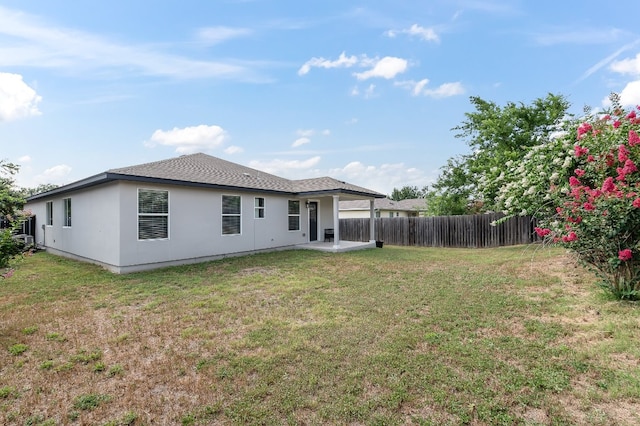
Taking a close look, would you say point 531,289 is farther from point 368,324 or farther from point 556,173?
point 368,324

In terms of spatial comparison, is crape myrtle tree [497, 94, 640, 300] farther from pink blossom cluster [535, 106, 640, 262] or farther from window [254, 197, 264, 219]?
window [254, 197, 264, 219]

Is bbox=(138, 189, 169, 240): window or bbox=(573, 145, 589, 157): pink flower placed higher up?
bbox=(573, 145, 589, 157): pink flower

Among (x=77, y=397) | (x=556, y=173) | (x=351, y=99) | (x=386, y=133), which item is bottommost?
(x=77, y=397)

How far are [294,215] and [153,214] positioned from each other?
5854 mm

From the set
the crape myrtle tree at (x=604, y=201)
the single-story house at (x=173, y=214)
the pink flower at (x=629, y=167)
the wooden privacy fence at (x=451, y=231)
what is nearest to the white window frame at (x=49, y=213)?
the single-story house at (x=173, y=214)

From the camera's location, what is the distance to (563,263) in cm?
731

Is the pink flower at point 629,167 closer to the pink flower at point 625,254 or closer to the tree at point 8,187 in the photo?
the pink flower at point 625,254

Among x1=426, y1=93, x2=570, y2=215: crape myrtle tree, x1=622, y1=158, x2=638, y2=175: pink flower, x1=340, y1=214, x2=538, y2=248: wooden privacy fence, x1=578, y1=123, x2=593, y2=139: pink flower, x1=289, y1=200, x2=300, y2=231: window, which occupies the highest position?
x1=426, y1=93, x2=570, y2=215: crape myrtle tree

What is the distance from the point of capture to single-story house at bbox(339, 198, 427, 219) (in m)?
31.3

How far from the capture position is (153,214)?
8695 mm

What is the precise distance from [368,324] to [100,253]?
8553 millimetres

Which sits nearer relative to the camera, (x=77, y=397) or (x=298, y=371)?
(x=77, y=397)

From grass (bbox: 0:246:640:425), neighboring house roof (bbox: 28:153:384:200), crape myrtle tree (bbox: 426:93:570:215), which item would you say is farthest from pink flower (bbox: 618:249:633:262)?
crape myrtle tree (bbox: 426:93:570:215)

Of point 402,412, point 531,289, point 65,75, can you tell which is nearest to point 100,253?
point 65,75
